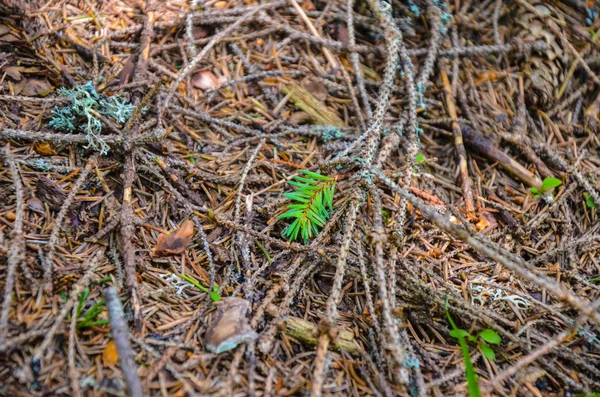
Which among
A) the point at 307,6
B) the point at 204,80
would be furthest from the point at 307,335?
the point at 307,6

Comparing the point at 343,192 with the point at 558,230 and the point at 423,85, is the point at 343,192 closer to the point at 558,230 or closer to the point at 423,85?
the point at 423,85

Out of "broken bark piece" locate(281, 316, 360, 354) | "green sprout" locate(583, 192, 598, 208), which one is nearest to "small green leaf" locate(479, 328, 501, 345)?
"broken bark piece" locate(281, 316, 360, 354)

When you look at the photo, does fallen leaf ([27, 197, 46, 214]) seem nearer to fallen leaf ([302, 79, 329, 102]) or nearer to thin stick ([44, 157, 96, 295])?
thin stick ([44, 157, 96, 295])

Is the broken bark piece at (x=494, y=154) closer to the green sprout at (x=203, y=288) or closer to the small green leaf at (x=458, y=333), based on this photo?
the small green leaf at (x=458, y=333)

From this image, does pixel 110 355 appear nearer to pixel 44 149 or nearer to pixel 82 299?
pixel 82 299

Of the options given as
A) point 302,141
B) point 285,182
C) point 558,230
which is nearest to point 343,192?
point 285,182

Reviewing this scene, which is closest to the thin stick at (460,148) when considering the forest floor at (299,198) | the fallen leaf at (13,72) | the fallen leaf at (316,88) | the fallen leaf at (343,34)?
the forest floor at (299,198)
